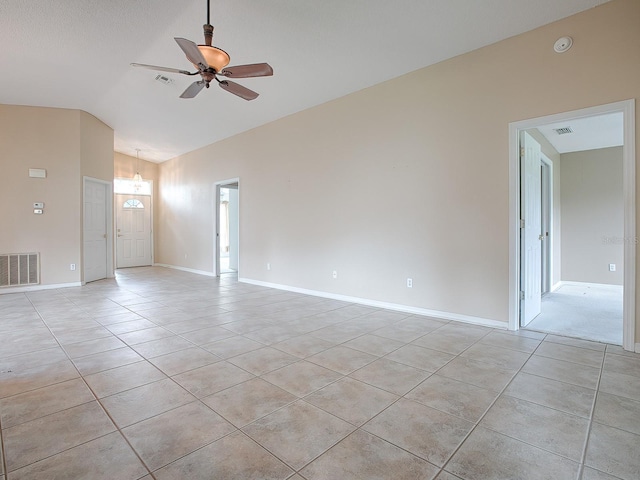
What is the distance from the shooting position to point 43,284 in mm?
6047

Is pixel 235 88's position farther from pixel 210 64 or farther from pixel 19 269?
pixel 19 269

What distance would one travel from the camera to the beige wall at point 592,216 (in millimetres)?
6125

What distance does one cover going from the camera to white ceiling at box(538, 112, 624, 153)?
14.9 ft

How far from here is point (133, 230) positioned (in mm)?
9562

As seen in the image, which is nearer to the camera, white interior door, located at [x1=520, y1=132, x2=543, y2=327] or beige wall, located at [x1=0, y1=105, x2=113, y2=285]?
white interior door, located at [x1=520, y1=132, x2=543, y2=327]

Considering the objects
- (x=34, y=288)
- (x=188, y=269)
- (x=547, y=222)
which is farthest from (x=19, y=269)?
(x=547, y=222)

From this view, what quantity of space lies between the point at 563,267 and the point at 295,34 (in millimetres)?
6638

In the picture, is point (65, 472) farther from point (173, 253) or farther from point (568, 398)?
point (173, 253)

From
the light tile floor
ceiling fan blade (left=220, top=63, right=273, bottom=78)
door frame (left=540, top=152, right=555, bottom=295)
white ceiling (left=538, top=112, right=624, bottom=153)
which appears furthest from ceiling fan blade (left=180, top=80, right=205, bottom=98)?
door frame (left=540, top=152, right=555, bottom=295)

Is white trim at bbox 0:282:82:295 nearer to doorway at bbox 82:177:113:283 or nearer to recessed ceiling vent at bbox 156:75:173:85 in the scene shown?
doorway at bbox 82:177:113:283

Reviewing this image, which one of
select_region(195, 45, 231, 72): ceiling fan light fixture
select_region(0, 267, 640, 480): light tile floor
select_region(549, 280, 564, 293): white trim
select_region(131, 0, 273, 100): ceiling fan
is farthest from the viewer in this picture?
select_region(549, 280, 564, 293): white trim

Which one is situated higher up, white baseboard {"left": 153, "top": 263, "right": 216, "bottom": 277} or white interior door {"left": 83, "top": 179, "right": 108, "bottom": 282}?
white interior door {"left": 83, "top": 179, "right": 108, "bottom": 282}

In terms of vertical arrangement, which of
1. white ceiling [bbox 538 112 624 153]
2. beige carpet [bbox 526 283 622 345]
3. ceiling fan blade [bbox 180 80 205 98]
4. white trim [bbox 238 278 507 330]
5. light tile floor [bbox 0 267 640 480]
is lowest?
light tile floor [bbox 0 267 640 480]

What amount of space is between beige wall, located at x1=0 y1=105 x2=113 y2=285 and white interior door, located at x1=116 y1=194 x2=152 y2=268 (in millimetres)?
2990
